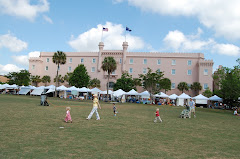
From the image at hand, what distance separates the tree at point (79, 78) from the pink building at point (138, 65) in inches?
195

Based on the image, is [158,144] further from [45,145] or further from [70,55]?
[70,55]

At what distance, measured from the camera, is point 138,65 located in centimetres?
6456

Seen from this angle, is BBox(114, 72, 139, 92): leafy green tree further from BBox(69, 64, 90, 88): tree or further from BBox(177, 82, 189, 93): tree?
BBox(177, 82, 189, 93): tree

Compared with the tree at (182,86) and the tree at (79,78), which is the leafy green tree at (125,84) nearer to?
the tree at (79,78)

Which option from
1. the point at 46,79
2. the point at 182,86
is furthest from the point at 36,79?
the point at 182,86

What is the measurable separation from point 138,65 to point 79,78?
16.9 metres

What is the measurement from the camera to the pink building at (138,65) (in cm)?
6088

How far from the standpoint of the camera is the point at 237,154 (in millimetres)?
7395

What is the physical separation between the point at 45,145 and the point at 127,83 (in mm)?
51941

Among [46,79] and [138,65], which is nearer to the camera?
[138,65]

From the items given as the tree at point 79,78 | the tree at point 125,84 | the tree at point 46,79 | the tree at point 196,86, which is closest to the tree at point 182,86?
the tree at point 196,86

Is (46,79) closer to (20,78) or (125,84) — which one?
(20,78)

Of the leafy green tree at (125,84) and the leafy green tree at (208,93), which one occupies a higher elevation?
the leafy green tree at (125,84)

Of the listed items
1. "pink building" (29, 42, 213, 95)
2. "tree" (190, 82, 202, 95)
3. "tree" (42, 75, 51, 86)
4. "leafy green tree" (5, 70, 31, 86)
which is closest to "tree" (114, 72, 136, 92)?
Answer: "pink building" (29, 42, 213, 95)
